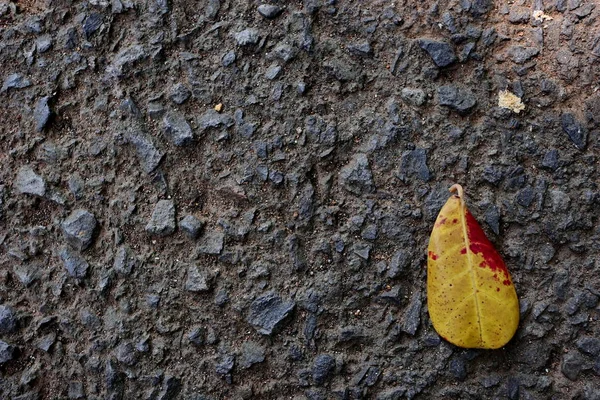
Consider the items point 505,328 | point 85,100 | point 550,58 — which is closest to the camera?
point 505,328

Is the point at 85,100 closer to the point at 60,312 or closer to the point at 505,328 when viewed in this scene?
the point at 60,312

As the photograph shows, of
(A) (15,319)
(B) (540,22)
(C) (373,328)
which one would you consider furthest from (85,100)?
(B) (540,22)

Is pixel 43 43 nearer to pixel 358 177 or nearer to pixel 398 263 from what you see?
pixel 358 177

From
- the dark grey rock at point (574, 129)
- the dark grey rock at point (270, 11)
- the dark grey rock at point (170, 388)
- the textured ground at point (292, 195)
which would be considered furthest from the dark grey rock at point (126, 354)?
the dark grey rock at point (574, 129)

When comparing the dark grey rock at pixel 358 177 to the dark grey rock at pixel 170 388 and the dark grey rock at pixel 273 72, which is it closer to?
the dark grey rock at pixel 273 72

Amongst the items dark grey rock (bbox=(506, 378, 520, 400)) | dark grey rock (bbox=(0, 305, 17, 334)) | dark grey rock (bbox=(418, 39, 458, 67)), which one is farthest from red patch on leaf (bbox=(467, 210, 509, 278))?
dark grey rock (bbox=(0, 305, 17, 334))

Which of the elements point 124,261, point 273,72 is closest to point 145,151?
point 124,261

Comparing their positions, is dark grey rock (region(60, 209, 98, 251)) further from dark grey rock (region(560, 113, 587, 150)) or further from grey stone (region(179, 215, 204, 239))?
dark grey rock (region(560, 113, 587, 150))
